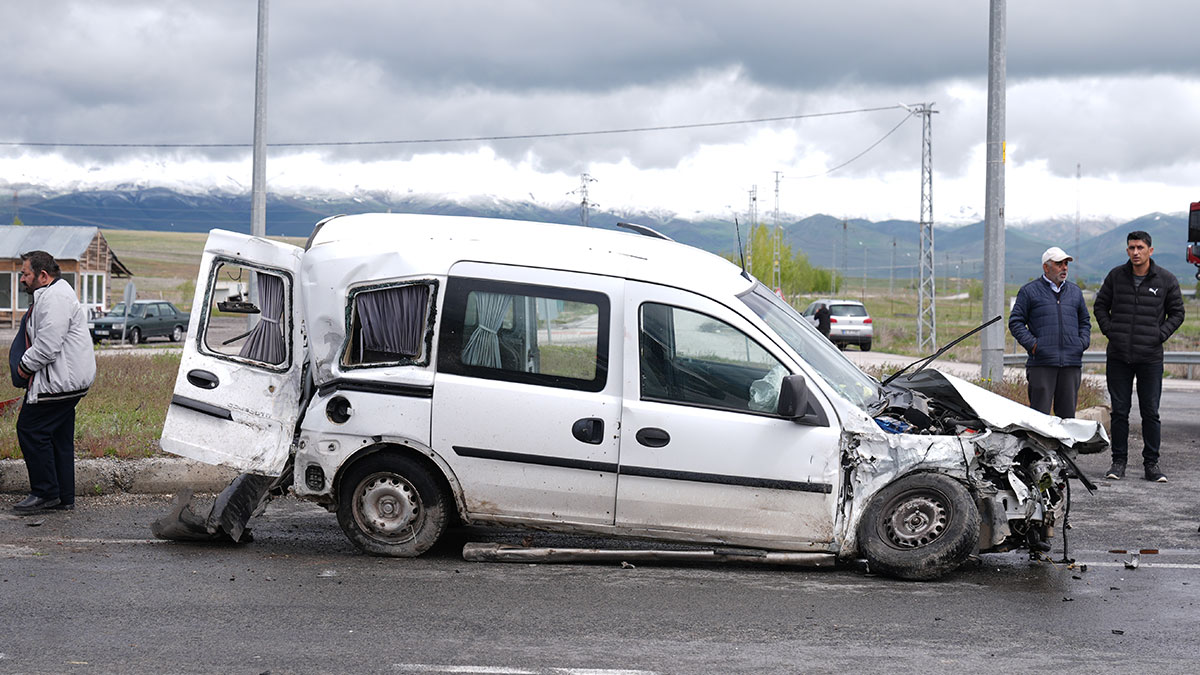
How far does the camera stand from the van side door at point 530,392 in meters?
6.33

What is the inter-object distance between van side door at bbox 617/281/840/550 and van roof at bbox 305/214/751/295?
174 millimetres

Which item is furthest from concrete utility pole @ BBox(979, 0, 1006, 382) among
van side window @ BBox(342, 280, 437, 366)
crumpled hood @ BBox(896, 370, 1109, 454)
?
van side window @ BBox(342, 280, 437, 366)

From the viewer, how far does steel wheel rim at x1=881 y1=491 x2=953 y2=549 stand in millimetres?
6211

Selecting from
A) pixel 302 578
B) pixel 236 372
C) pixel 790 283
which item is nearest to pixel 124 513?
pixel 236 372

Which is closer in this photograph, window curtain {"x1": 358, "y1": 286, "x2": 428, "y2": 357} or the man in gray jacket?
window curtain {"x1": 358, "y1": 286, "x2": 428, "y2": 357}

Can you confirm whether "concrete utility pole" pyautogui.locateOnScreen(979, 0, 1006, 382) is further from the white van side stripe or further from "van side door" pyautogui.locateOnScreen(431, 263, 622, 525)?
"van side door" pyautogui.locateOnScreen(431, 263, 622, 525)

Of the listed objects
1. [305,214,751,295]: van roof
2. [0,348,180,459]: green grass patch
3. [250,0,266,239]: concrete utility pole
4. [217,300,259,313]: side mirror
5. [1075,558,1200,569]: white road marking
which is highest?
[250,0,266,239]: concrete utility pole

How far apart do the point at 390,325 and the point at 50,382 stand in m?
2.85

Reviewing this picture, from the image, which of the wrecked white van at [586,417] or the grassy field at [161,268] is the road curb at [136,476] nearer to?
the wrecked white van at [586,417]

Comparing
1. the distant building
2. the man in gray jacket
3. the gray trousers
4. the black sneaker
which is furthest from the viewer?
the distant building

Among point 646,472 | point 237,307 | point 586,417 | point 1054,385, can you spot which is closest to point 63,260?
point 237,307

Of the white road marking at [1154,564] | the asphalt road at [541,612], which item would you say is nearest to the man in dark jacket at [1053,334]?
the asphalt road at [541,612]

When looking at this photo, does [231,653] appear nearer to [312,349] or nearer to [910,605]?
[312,349]

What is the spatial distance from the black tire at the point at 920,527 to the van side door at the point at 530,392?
4.85 ft
